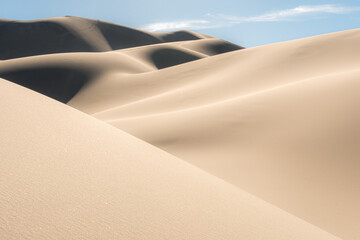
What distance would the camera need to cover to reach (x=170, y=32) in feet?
338

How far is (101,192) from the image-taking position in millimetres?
2023

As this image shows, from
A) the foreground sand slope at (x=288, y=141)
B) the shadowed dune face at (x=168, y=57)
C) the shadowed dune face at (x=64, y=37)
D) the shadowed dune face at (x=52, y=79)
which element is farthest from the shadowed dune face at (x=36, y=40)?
the foreground sand slope at (x=288, y=141)

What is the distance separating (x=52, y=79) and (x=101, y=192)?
27.9m

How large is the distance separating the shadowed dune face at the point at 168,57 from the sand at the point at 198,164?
31311 mm

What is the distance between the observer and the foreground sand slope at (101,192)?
1.59 metres

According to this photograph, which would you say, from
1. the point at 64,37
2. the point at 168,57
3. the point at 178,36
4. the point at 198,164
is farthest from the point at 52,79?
the point at 178,36

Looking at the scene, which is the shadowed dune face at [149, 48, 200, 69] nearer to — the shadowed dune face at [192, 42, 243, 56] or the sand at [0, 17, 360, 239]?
the shadowed dune face at [192, 42, 243, 56]

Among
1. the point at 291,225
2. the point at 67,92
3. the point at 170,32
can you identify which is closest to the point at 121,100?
the point at 67,92

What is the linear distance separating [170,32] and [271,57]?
88.1 metres

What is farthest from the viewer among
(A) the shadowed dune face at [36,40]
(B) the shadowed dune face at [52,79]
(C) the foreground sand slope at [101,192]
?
(A) the shadowed dune face at [36,40]

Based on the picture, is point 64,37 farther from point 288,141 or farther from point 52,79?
point 288,141

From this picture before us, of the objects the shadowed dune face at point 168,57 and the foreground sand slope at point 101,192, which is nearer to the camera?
the foreground sand slope at point 101,192

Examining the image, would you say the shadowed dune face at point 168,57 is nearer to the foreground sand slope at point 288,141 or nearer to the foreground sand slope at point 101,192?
the foreground sand slope at point 288,141

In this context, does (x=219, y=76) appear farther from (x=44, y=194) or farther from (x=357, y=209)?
(x=44, y=194)
